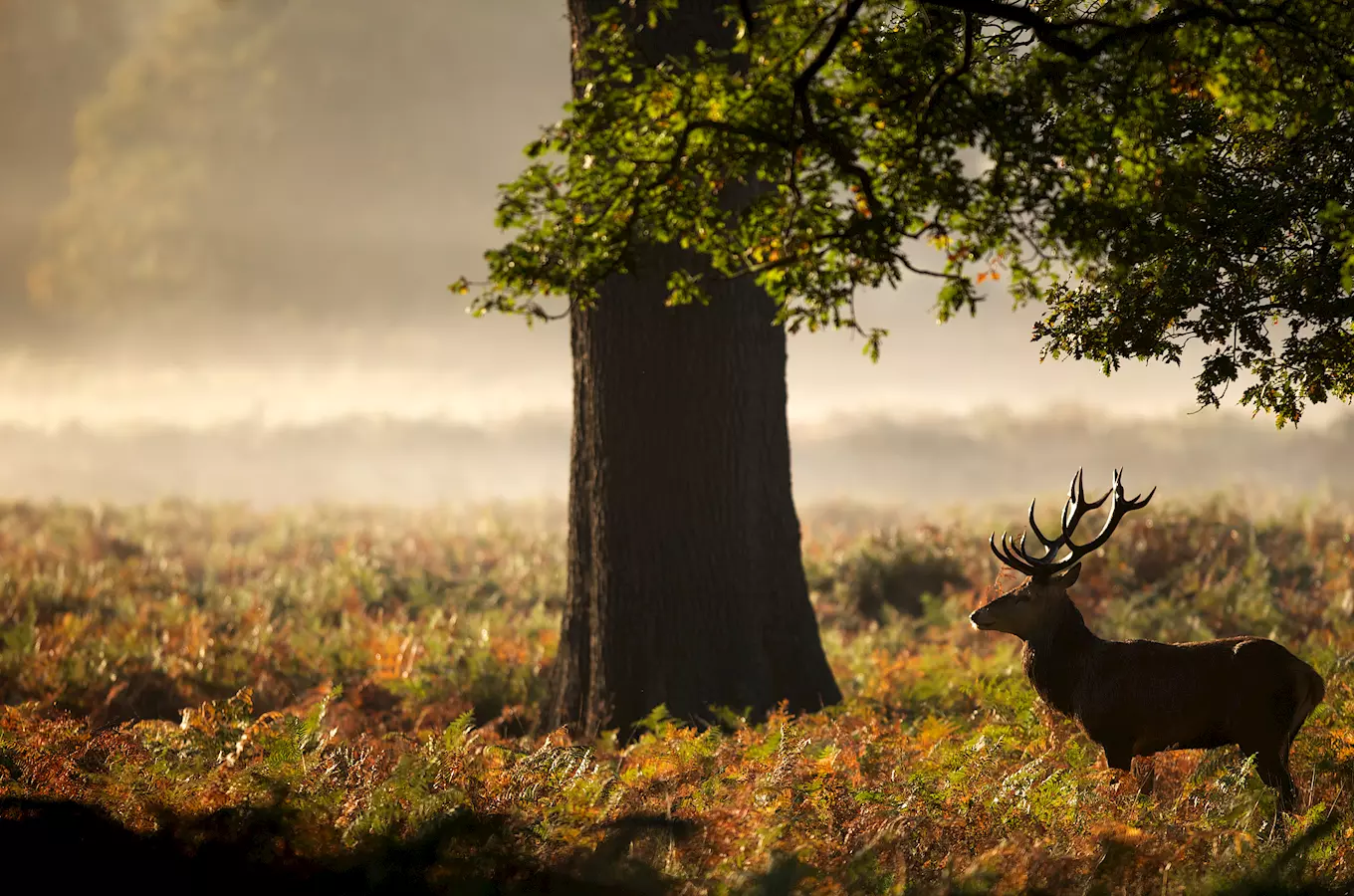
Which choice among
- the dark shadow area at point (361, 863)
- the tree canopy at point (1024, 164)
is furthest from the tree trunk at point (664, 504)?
the dark shadow area at point (361, 863)

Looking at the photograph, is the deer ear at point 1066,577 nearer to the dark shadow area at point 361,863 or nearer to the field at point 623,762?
the field at point 623,762

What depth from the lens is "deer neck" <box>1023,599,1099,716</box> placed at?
24.5 feet

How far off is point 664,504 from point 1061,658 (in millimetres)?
3850

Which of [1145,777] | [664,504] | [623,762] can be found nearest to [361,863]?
[623,762]

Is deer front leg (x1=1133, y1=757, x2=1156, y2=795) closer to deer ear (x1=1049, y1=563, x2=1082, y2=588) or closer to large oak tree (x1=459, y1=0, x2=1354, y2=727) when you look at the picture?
deer ear (x1=1049, y1=563, x2=1082, y2=588)

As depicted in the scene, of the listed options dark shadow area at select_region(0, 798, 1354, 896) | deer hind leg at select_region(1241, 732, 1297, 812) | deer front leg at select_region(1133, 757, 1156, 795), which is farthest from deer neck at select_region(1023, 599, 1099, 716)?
dark shadow area at select_region(0, 798, 1354, 896)

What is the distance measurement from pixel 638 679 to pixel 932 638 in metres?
5.53

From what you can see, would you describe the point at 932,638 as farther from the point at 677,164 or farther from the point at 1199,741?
the point at 677,164

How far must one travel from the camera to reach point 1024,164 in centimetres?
679

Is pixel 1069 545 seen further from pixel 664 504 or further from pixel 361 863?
pixel 361 863

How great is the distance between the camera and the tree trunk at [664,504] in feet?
33.2

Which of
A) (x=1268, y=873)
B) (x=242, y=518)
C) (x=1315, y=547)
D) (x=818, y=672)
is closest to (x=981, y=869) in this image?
(x=1268, y=873)

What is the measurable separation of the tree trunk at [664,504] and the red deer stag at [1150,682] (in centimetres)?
317

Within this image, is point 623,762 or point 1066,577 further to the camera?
point 623,762
